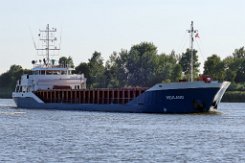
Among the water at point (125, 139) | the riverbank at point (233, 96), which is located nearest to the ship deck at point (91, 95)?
the water at point (125, 139)

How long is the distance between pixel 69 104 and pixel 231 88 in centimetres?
7794

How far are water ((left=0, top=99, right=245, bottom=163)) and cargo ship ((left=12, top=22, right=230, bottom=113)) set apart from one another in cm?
478

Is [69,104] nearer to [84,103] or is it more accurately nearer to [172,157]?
[84,103]

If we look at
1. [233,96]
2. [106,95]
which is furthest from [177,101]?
[233,96]

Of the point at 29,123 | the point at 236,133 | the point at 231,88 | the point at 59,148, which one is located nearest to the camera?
the point at 59,148

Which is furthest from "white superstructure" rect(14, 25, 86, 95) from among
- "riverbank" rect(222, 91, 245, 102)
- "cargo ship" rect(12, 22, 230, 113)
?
"riverbank" rect(222, 91, 245, 102)

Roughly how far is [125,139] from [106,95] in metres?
49.5

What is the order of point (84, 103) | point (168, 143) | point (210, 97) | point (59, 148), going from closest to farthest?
point (59, 148), point (168, 143), point (210, 97), point (84, 103)

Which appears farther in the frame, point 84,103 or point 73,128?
point 84,103

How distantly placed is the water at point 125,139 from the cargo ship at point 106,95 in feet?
15.7

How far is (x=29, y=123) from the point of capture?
9062cm

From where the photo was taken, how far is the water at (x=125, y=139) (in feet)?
190

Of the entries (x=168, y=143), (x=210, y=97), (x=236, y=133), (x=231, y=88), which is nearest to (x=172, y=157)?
(x=168, y=143)

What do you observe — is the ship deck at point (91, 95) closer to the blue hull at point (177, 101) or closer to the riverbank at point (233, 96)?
the blue hull at point (177, 101)
